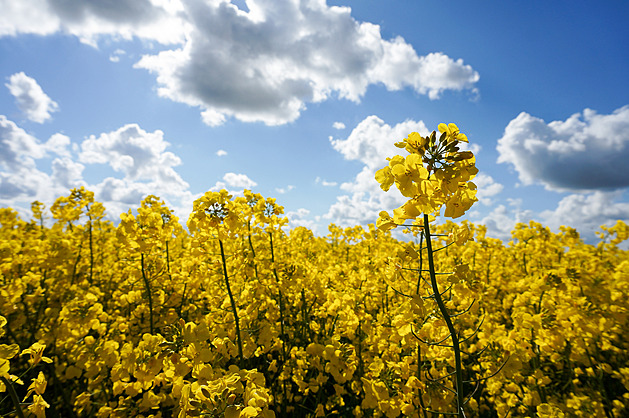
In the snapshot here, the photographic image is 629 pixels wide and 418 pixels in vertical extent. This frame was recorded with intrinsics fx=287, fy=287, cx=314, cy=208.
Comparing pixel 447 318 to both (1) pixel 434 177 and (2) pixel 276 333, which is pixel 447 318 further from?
(2) pixel 276 333

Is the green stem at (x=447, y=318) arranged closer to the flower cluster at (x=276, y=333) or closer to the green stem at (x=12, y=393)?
the flower cluster at (x=276, y=333)

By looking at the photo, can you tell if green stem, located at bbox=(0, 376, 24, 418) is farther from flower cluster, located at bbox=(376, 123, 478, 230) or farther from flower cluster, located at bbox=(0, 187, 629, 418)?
flower cluster, located at bbox=(376, 123, 478, 230)

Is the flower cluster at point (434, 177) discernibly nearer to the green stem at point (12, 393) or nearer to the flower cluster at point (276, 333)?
the flower cluster at point (276, 333)

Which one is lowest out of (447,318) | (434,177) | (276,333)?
(276,333)

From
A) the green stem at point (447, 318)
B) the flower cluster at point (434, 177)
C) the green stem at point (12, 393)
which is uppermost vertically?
the flower cluster at point (434, 177)

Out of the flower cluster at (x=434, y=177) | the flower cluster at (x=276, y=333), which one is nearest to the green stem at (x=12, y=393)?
the flower cluster at (x=276, y=333)

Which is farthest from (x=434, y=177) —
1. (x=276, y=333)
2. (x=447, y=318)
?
(x=276, y=333)

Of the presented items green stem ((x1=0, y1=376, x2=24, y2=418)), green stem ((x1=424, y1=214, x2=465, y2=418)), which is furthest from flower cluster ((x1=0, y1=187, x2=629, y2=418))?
green stem ((x1=424, y1=214, x2=465, y2=418))

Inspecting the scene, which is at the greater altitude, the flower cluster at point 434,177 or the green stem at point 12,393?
the flower cluster at point 434,177

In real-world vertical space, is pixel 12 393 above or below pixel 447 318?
below

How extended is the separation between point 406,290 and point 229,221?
5.07 ft

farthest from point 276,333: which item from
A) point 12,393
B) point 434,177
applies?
point 434,177

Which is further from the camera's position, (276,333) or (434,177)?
(276,333)

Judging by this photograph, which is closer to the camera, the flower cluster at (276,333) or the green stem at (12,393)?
the green stem at (12,393)
